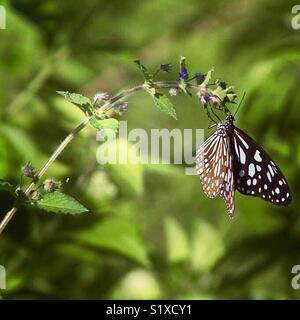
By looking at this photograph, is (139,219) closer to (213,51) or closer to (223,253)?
(223,253)

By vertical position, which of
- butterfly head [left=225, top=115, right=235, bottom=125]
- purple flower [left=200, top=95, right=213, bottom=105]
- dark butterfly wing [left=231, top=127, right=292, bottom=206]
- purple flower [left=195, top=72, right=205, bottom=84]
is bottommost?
purple flower [left=200, top=95, right=213, bottom=105]

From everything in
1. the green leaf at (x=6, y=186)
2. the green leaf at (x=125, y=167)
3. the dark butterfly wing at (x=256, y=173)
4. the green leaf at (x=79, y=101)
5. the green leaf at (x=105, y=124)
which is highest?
the green leaf at (x=125, y=167)

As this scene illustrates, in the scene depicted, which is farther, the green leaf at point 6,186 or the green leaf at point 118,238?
the green leaf at point 118,238

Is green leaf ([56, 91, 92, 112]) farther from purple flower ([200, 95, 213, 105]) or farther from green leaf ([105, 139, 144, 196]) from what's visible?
green leaf ([105, 139, 144, 196])

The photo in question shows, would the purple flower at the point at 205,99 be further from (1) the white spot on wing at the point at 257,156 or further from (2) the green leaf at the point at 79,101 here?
(1) the white spot on wing at the point at 257,156

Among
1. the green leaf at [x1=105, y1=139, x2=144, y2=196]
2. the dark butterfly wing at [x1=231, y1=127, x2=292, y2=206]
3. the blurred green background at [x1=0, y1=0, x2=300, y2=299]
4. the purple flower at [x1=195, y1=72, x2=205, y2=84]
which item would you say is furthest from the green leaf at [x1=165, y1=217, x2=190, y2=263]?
the purple flower at [x1=195, y1=72, x2=205, y2=84]

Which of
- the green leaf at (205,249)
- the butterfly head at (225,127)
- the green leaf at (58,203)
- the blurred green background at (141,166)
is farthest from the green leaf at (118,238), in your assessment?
the green leaf at (58,203)

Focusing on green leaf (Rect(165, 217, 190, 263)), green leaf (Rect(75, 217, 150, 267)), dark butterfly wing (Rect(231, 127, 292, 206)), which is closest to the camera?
dark butterfly wing (Rect(231, 127, 292, 206))
